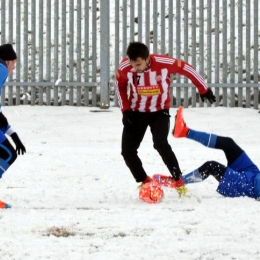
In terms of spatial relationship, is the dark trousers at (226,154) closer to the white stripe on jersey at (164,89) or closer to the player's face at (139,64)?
the white stripe on jersey at (164,89)

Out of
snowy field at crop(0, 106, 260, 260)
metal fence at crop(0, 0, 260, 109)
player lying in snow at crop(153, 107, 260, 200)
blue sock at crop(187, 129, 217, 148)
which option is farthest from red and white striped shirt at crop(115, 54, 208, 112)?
metal fence at crop(0, 0, 260, 109)

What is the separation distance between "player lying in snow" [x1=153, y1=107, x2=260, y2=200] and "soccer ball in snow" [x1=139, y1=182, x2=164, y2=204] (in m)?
0.20

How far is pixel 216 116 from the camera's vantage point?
13.2 m

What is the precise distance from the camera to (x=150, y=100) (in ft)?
24.0

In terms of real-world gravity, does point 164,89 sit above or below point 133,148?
above

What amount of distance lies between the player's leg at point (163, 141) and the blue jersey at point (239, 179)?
43 centimetres

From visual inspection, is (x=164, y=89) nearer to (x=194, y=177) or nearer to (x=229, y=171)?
(x=194, y=177)

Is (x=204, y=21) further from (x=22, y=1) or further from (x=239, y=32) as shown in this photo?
(x=22, y=1)

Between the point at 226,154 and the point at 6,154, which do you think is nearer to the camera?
the point at 6,154

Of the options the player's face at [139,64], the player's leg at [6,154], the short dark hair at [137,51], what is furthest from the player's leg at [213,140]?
the player's leg at [6,154]

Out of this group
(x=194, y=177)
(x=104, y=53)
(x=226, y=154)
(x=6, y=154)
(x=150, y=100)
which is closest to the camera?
(x=6, y=154)

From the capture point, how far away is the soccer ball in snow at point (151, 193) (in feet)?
22.6

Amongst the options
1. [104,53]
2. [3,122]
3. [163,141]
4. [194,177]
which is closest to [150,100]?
[163,141]

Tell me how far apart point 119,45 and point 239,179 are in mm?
7183
